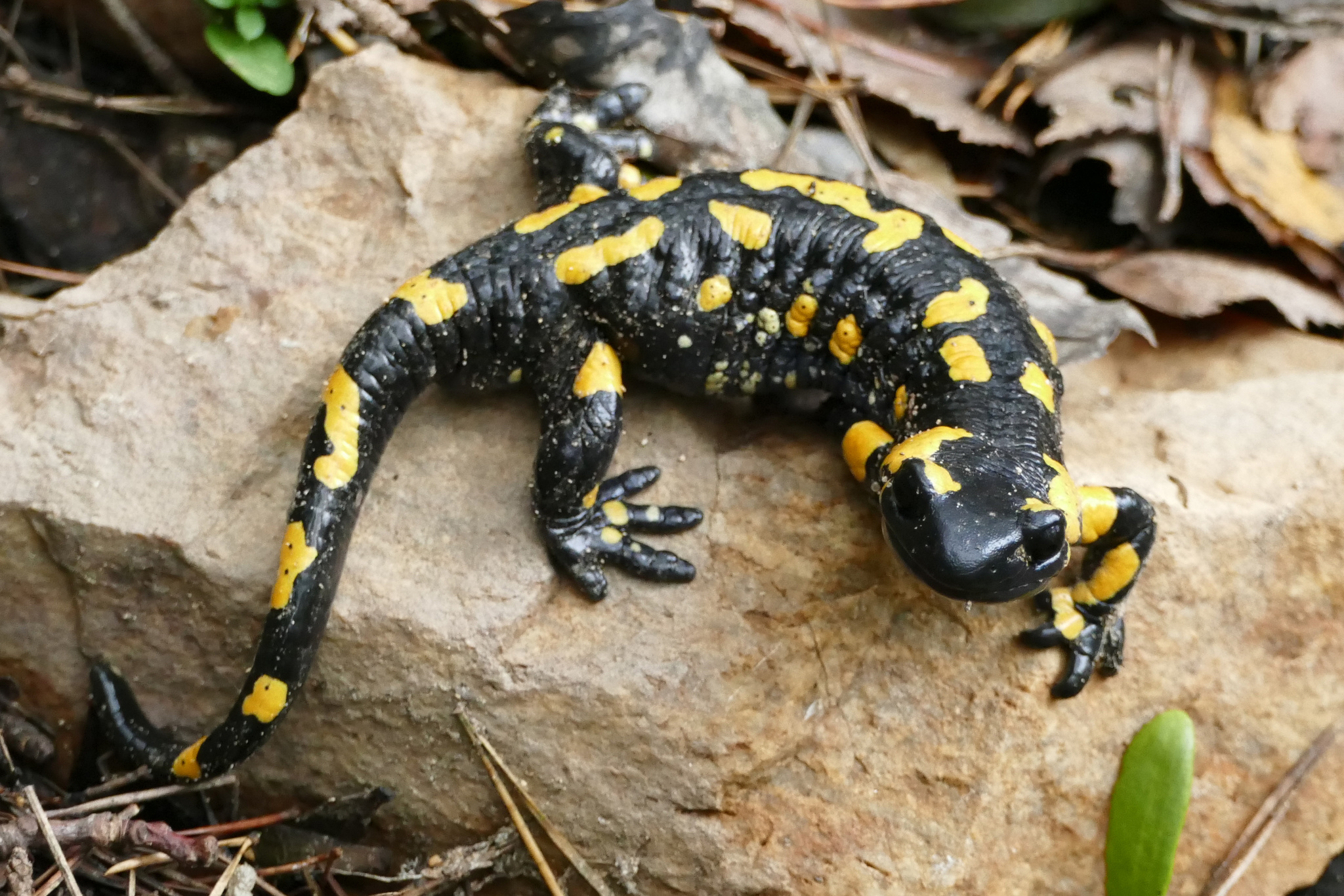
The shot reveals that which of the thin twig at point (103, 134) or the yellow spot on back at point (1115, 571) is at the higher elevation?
the thin twig at point (103, 134)

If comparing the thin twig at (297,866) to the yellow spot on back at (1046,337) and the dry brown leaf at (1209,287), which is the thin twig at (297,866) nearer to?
the yellow spot on back at (1046,337)

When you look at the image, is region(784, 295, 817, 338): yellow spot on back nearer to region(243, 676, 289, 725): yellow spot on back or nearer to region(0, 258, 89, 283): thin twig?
region(243, 676, 289, 725): yellow spot on back

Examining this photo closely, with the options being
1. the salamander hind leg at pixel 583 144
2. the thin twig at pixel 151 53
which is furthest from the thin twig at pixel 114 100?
the salamander hind leg at pixel 583 144

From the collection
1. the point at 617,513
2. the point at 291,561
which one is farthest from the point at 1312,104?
the point at 291,561

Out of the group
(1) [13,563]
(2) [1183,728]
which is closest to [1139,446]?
(2) [1183,728]

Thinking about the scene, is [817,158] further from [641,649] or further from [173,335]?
[173,335]

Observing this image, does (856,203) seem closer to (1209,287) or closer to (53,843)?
(1209,287)
